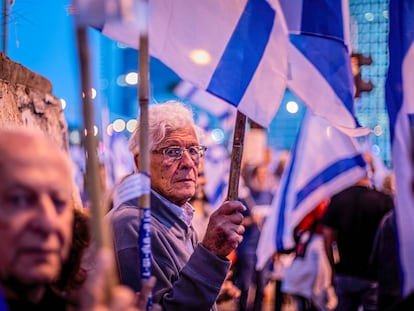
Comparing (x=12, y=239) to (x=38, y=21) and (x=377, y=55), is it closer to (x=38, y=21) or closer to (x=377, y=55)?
(x=38, y=21)

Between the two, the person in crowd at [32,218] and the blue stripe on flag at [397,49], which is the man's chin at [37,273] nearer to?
the person in crowd at [32,218]

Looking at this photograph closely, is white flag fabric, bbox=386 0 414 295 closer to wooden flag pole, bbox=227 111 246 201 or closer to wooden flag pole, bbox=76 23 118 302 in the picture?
wooden flag pole, bbox=227 111 246 201

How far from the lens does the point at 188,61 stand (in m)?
3.68

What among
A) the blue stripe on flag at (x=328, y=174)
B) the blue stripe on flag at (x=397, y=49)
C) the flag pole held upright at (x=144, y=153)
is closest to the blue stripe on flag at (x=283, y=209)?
the blue stripe on flag at (x=328, y=174)

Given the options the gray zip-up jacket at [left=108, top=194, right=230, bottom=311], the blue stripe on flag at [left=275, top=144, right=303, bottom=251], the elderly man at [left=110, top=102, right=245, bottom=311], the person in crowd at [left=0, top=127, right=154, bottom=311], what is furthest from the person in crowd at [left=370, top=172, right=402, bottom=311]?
the person in crowd at [left=0, top=127, right=154, bottom=311]

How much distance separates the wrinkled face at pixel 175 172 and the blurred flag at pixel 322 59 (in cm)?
79

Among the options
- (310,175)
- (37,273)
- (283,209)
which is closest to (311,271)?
(283,209)

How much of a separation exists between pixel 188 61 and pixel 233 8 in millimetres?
323

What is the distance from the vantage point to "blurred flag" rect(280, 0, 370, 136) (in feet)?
13.1

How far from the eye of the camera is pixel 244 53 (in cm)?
379

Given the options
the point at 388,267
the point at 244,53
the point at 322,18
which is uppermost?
the point at 322,18

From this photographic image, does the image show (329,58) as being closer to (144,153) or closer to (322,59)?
(322,59)

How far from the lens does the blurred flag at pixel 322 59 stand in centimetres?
398

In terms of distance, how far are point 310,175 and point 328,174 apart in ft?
0.57
